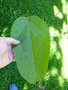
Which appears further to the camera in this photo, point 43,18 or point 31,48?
point 43,18

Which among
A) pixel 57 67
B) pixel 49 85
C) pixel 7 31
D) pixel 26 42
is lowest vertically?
pixel 49 85

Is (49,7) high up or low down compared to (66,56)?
Answer: up

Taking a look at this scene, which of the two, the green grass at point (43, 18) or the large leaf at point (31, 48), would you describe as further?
the green grass at point (43, 18)

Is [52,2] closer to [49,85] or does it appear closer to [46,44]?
[49,85]

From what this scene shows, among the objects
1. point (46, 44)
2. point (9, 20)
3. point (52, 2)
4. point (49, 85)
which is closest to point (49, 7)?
point (52, 2)
